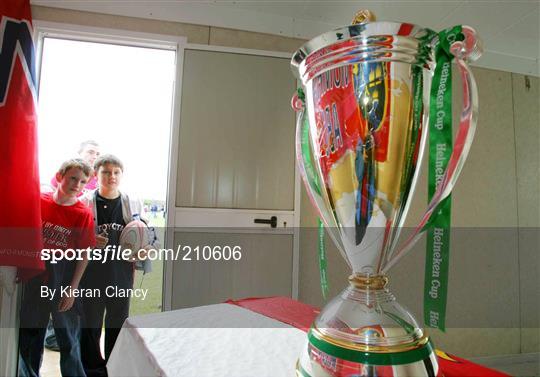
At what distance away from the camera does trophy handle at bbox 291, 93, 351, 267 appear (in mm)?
535

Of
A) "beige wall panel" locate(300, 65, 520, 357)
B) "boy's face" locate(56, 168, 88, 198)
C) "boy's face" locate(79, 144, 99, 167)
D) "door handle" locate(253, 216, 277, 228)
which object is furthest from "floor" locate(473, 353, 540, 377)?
"boy's face" locate(79, 144, 99, 167)

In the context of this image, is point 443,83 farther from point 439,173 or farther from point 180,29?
point 180,29

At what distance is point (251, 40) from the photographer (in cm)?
230

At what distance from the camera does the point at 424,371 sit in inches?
15.3

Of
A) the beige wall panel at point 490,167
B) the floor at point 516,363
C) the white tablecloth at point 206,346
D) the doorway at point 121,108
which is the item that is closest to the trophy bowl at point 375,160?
the white tablecloth at point 206,346

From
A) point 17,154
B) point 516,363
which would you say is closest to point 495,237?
point 516,363

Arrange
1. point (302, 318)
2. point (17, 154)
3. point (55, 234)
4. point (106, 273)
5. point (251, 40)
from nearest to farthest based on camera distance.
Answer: point (302, 318) → point (17, 154) → point (55, 234) → point (106, 273) → point (251, 40)

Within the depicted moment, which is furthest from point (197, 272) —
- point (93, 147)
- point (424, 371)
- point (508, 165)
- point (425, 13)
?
point (508, 165)

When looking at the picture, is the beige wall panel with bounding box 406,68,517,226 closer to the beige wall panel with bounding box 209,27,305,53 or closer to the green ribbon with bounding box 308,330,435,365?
the beige wall panel with bounding box 209,27,305,53

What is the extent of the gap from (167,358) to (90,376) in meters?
1.91

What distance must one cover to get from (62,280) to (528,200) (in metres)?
3.65

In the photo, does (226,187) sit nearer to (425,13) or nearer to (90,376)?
(90,376)

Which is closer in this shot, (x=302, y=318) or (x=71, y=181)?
(x=302, y=318)

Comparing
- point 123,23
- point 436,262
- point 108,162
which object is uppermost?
point 123,23
